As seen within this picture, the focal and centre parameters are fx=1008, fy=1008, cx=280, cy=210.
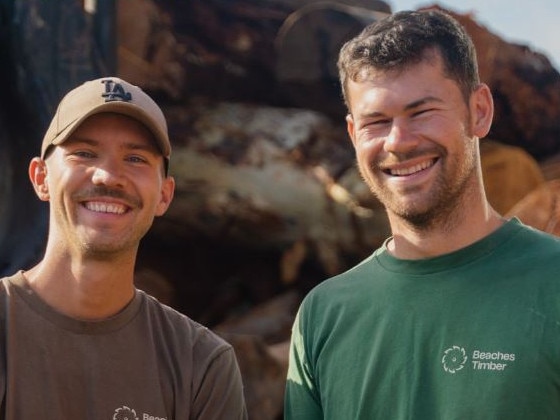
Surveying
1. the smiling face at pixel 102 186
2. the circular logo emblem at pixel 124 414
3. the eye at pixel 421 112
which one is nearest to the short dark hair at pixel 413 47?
the eye at pixel 421 112

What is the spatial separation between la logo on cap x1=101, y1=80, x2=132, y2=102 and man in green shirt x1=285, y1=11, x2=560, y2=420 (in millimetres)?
686

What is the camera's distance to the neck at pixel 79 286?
3033 millimetres

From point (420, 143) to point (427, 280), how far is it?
1.28 ft

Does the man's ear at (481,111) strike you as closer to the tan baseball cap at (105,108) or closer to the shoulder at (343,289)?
the shoulder at (343,289)

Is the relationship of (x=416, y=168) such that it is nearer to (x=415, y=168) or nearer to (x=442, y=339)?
(x=415, y=168)

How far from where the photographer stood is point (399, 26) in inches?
118

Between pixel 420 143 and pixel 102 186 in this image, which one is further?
pixel 102 186

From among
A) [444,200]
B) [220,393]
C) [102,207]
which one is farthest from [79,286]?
[444,200]

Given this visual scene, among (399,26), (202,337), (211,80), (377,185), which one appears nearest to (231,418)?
(202,337)

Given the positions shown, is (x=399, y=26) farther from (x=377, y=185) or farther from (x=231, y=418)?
(x=231, y=418)

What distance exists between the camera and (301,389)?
3.01 meters

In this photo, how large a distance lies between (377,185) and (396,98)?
26 cm

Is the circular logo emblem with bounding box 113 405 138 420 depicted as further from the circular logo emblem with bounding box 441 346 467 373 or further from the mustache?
the circular logo emblem with bounding box 441 346 467 373

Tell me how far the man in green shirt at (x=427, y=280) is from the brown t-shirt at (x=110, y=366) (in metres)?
0.27
